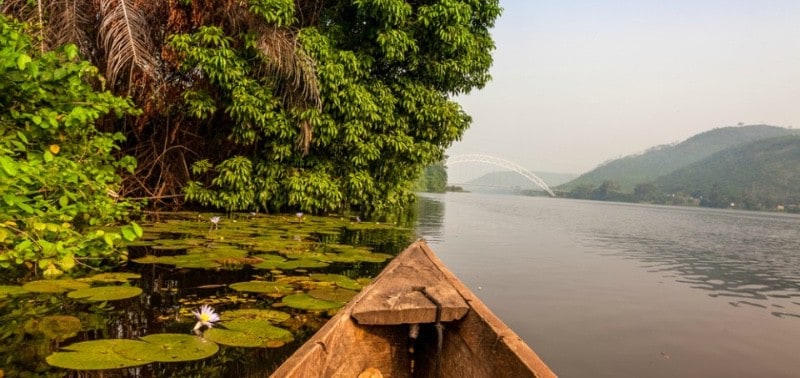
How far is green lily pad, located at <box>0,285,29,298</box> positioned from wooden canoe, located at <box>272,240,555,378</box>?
2.90 meters

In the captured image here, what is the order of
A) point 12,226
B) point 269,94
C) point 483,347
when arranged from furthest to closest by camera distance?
point 269,94
point 12,226
point 483,347

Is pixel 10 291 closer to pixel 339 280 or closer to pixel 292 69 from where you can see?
pixel 339 280

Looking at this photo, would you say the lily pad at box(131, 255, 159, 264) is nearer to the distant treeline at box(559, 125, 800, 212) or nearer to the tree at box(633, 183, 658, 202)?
the distant treeline at box(559, 125, 800, 212)

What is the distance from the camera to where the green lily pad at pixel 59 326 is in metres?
2.56

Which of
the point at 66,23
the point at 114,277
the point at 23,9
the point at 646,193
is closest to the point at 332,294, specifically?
the point at 114,277

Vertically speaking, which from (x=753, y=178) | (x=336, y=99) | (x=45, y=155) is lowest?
(x=45, y=155)

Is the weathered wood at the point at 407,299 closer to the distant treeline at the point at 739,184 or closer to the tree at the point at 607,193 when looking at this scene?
the distant treeline at the point at 739,184

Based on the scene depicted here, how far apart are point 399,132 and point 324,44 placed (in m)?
2.76

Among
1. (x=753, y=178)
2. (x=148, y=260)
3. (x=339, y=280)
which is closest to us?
(x=339, y=280)

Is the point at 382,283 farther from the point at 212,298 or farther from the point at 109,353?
the point at 212,298

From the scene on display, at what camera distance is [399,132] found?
10516 millimetres

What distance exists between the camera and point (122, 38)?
802 centimetres

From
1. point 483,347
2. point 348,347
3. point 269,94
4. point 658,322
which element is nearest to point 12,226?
point 348,347

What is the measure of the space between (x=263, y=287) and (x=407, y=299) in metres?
2.08
